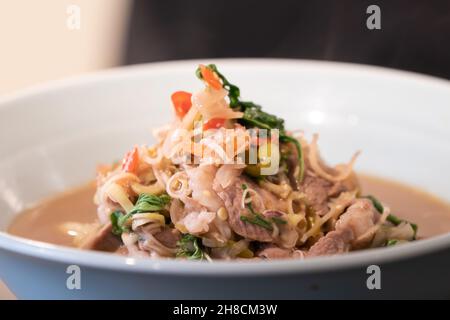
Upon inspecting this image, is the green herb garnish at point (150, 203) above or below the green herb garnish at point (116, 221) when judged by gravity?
above

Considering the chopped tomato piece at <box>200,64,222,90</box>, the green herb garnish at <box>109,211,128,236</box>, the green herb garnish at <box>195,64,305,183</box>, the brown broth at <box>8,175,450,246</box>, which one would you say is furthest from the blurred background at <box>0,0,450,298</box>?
the green herb garnish at <box>109,211,128,236</box>

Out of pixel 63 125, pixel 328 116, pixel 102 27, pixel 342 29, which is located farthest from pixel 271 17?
pixel 63 125

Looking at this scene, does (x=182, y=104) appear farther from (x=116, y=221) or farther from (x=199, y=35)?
(x=199, y=35)

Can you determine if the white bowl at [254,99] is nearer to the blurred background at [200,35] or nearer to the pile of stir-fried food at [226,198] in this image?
the pile of stir-fried food at [226,198]

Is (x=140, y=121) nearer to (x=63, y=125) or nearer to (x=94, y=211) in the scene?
(x=63, y=125)

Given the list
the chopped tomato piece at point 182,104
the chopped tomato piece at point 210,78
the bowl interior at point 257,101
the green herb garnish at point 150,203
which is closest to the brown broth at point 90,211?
the bowl interior at point 257,101

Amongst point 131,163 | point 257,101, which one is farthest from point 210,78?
point 257,101

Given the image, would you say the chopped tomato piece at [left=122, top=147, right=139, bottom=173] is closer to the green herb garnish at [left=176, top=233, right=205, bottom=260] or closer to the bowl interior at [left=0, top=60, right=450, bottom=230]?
the green herb garnish at [left=176, top=233, right=205, bottom=260]
